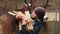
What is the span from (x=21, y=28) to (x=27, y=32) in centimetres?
12

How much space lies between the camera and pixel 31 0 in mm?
12250

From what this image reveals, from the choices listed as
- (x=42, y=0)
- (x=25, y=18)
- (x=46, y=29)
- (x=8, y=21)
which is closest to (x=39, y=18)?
(x=25, y=18)

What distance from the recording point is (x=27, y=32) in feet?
13.4

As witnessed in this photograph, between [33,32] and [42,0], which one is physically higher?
[42,0]

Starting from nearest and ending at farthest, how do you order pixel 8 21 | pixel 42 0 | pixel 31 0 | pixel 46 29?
pixel 8 21
pixel 46 29
pixel 31 0
pixel 42 0

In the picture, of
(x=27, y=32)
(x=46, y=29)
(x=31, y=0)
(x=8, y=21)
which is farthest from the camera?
(x=31, y=0)

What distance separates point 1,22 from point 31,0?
486 centimetres

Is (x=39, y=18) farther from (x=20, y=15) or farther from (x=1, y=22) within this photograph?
(x=1, y=22)

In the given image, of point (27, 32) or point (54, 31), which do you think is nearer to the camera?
point (27, 32)

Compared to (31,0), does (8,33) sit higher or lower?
lower

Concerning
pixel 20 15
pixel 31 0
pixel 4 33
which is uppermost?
pixel 31 0

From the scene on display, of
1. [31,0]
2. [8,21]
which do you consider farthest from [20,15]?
[31,0]

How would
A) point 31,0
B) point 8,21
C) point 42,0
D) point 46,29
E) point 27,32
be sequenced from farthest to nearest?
1. point 42,0
2. point 31,0
3. point 46,29
4. point 8,21
5. point 27,32

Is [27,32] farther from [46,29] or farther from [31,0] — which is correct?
[31,0]
